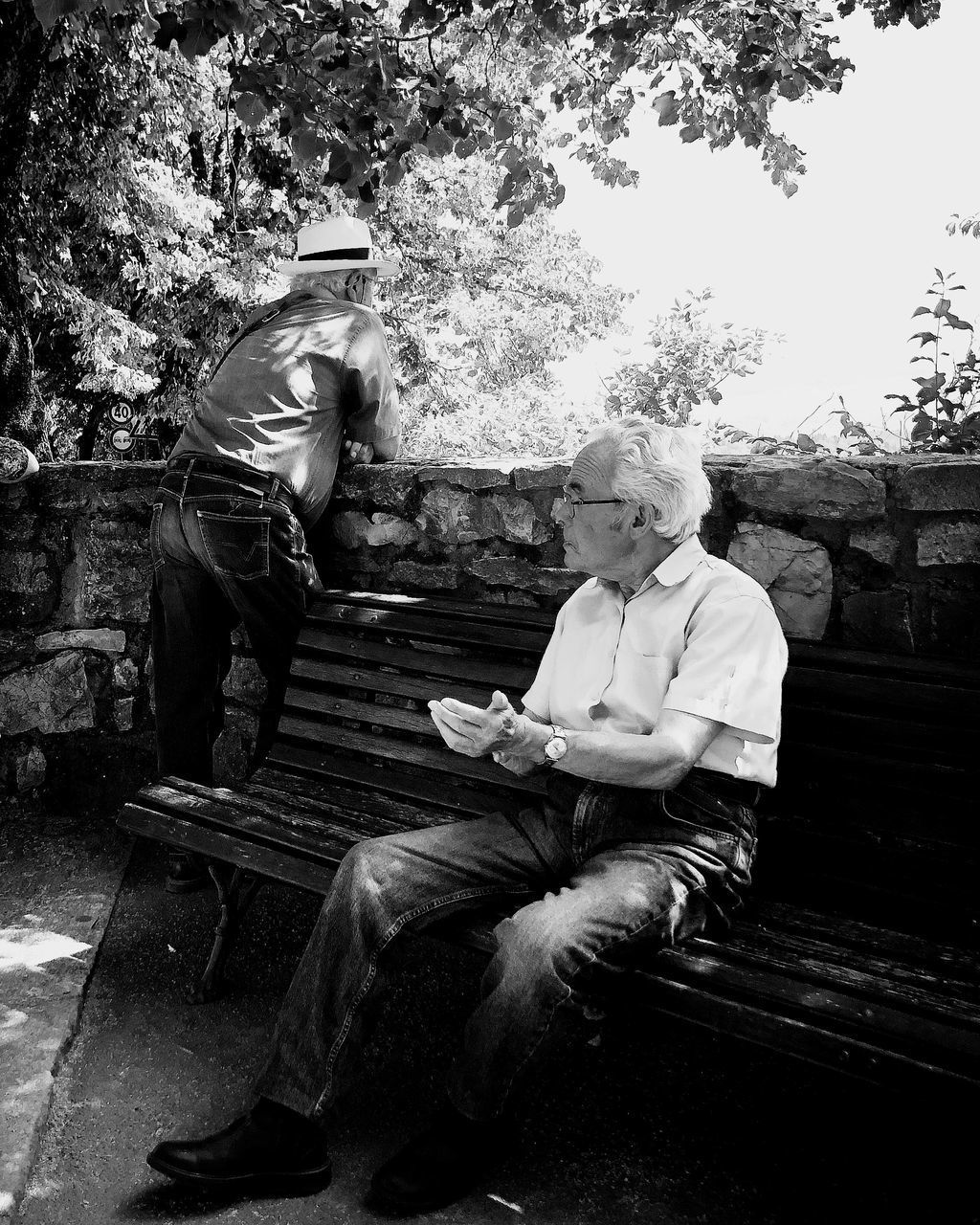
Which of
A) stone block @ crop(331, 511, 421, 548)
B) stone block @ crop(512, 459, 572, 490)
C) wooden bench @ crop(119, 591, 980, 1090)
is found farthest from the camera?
stone block @ crop(331, 511, 421, 548)

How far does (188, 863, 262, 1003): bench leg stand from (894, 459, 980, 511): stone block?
1949 mm

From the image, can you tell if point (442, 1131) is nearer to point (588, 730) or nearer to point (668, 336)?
point (588, 730)

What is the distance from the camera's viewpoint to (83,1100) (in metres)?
2.33

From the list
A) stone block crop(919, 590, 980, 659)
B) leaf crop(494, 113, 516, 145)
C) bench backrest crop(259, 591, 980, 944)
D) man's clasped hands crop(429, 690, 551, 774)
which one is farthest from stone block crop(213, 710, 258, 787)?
leaf crop(494, 113, 516, 145)

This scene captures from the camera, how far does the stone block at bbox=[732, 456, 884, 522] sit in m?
2.60

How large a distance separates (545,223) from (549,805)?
15.6 meters

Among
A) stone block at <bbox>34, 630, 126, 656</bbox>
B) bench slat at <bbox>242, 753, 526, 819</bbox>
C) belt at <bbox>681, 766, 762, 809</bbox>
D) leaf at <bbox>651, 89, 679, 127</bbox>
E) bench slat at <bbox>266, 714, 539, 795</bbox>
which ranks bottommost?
bench slat at <bbox>242, 753, 526, 819</bbox>

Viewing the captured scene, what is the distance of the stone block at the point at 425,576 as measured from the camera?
3436 mm

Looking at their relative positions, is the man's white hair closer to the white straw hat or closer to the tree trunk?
the white straw hat

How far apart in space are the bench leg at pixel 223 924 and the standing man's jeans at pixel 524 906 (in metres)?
0.66

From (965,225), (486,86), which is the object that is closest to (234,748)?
(486,86)

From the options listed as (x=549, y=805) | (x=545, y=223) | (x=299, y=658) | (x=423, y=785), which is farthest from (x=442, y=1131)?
(x=545, y=223)

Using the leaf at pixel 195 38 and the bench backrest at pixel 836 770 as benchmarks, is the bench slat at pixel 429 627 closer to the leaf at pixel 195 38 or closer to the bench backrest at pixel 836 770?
the bench backrest at pixel 836 770

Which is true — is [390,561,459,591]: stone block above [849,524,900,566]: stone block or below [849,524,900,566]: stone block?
below
